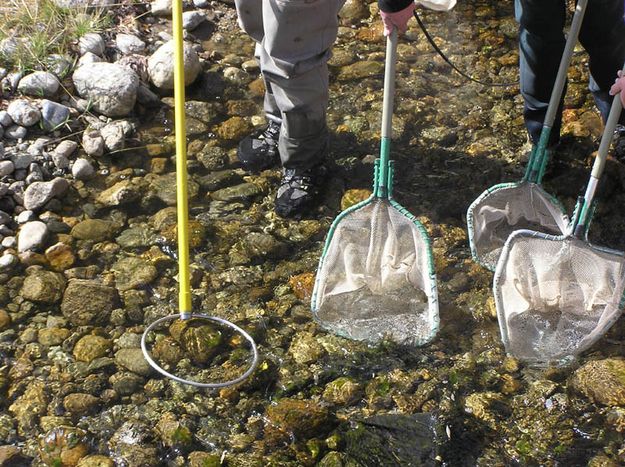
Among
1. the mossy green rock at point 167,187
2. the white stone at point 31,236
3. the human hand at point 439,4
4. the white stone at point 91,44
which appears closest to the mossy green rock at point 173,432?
the white stone at point 31,236

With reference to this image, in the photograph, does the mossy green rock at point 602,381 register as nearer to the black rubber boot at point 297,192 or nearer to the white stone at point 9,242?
the black rubber boot at point 297,192

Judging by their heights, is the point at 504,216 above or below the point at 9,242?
above

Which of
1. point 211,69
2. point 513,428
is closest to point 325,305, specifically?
point 513,428

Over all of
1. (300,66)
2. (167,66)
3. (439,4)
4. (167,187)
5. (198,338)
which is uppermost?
(300,66)

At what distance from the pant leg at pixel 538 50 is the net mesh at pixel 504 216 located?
381 mm

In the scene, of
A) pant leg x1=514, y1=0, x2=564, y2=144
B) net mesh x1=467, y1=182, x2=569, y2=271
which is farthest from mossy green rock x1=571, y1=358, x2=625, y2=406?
pant leg x1=514, y1=0, x2=564, y2=144

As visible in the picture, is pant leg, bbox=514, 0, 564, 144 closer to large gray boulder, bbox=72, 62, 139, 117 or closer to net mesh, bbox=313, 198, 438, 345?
net mesh, bbox=313, 198, 438, 345

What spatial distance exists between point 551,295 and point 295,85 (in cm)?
129

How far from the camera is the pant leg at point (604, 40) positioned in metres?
2.96

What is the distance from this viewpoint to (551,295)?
285 cm

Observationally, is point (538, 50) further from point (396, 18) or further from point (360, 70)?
point (360, 70)

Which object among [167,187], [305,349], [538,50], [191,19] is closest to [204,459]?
[305,349]

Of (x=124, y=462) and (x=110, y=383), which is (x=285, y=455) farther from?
(x=110, y=383)

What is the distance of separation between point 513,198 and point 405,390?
93 centimetres
